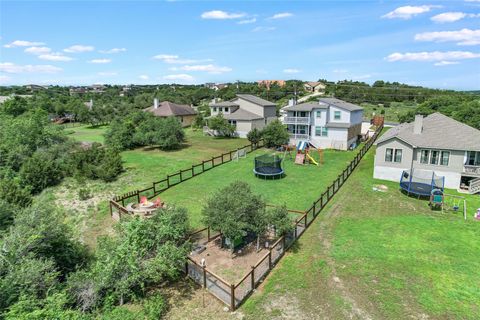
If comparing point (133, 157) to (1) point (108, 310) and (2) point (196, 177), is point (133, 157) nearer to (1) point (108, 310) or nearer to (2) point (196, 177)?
(2) point (196, 177)

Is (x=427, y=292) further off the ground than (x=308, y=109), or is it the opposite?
(x=308, y=109)

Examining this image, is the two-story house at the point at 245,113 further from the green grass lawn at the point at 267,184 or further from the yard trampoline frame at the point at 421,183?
the yard trampoline frame at the point at 421,183

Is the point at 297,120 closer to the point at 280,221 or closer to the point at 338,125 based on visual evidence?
the point at 338,125

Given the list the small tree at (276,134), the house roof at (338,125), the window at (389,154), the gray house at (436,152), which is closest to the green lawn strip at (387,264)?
the gray house at (436,152)

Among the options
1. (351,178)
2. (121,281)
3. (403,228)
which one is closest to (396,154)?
(351,178)

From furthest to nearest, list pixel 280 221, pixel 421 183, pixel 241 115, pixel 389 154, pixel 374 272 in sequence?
1. pixel 241 115
2. pixel 389 154
3. pixel 421 183
4. pixel 280 221
5. pixel 374 272

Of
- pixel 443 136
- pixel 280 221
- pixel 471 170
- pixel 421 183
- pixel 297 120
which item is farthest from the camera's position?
pixel 297 120

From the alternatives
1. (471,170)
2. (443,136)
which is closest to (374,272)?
(471,170)
